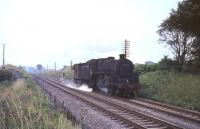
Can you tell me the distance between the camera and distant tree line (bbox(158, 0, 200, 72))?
28.2 metres

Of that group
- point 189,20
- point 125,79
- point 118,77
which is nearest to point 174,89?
point 125,79

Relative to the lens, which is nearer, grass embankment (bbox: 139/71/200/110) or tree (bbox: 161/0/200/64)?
grass embankment (bbox: 139/71/200/110)

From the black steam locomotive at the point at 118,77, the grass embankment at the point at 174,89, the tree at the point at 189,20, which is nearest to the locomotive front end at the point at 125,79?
the black steam locomotive at the point at 118,77

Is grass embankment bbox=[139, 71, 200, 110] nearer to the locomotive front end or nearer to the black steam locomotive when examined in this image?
the locomotive front end

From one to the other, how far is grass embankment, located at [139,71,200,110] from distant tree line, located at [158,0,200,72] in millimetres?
2300

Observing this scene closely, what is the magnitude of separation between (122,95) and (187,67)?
312 inches

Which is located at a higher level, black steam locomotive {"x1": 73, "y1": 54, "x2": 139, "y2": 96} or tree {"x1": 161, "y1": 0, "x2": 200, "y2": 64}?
tree {"x1": 161, "y1": 0, "x2": 200, "y2": 64}

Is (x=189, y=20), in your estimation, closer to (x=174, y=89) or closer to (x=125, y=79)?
(x=174, y=89)

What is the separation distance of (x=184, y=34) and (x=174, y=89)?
392 inches

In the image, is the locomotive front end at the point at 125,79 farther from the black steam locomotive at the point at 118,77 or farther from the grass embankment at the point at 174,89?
the grass embankment at the point at 174,89

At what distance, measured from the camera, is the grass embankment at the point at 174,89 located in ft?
72.8

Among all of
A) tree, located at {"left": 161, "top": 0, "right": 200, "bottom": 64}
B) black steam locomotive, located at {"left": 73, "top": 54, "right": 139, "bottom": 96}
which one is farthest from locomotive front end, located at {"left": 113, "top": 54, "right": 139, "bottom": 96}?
tree, located at {"left": 161, "top": 0, "right": 200, "bottom": 64}

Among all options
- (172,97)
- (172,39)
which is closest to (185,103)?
(172,97)

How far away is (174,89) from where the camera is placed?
25.4m
